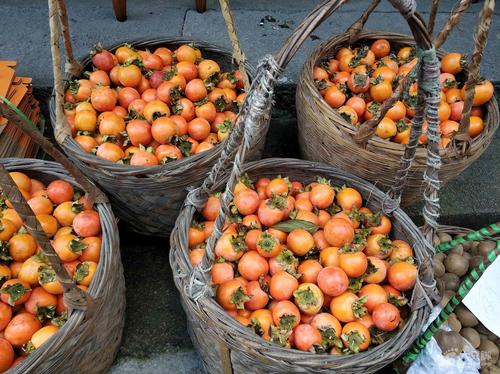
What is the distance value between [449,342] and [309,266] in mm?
643

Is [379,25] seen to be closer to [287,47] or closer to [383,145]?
[383,145]

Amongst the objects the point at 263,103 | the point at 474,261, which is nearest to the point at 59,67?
the point at 263,103

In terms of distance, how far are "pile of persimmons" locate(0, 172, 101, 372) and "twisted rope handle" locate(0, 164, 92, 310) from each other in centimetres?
17

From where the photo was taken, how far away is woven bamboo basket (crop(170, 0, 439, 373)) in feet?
3.43

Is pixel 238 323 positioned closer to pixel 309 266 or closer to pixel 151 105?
pixel 309 266

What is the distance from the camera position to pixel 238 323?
128 centimetres

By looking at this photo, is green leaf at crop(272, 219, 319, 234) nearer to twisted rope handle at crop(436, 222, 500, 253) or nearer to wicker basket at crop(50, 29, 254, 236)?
wicker basket at crop(50, 29, 254, 236)

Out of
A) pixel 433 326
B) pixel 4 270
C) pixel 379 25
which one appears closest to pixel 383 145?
pixel 433 326

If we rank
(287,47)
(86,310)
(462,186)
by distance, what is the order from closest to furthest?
1. (287,47)
2. (86,310)
3. (462,186)

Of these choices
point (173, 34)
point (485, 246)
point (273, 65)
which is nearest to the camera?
point (273, 65)

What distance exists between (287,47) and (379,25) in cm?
254

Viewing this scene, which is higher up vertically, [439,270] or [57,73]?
[57,73]

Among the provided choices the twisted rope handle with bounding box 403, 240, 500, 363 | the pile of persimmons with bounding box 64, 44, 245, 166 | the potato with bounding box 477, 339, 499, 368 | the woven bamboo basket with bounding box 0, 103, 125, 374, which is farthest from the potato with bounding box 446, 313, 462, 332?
the woven bamboo basket with bounding box 0, 103, 125, 374

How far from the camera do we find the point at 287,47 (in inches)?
40.1
